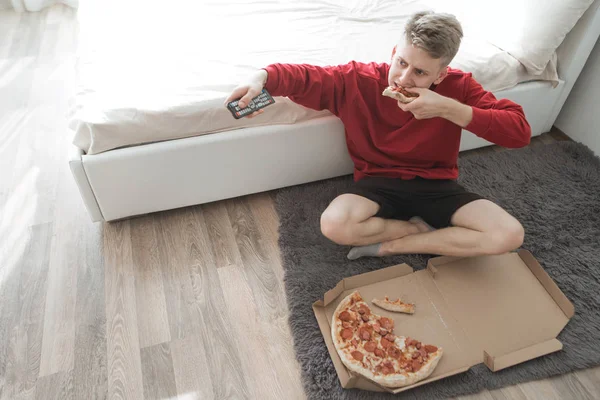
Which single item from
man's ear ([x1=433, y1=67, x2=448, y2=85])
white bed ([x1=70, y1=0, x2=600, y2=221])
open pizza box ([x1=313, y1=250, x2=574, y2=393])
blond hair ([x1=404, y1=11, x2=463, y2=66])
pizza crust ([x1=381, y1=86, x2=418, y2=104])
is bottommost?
open pizza box ([x1=313, y1=250, x2=574, y2=393])

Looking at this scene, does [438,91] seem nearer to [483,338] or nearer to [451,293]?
[451,293]

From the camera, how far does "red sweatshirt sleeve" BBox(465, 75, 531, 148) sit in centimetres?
125

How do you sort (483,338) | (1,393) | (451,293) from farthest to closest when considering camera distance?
1. (451,293)
2. (483,338)
3. (1,393)

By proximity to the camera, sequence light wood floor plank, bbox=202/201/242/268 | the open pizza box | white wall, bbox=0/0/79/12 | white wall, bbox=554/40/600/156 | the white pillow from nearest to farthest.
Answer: the open pizza box, light wood floor plank, bbox=202/201/242/268, the white pillow, white wall, bbox=554/40/600/156, white wall, bbox=0/0/79/12

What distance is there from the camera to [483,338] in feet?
4.23

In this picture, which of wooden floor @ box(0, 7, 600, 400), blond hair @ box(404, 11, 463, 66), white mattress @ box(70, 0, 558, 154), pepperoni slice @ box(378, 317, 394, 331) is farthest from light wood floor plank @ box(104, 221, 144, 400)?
blond hair @ box(404, 11, 463, 66)

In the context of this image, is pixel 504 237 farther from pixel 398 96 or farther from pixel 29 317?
pixel 29 317

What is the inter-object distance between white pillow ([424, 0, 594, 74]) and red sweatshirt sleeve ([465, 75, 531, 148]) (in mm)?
524

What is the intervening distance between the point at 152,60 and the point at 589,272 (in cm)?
162

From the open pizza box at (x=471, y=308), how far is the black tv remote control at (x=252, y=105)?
1.85ft

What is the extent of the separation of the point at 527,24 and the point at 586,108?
50 cm

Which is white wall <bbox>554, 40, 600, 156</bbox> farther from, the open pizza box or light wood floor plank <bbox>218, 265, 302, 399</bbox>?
light wood floor plank <bbox>218, 265, 302, 399</bbox>

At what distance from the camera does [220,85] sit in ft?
4.78

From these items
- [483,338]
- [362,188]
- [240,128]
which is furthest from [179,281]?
[483,338]
